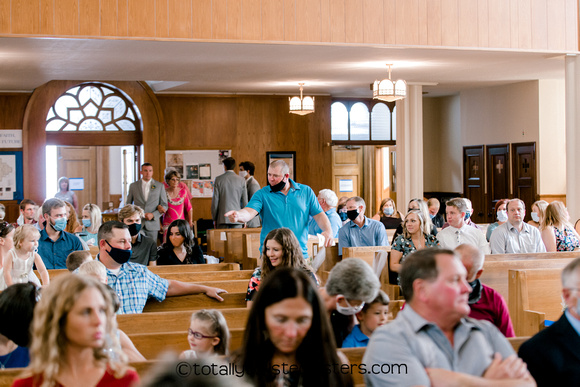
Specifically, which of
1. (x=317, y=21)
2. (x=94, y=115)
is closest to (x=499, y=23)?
(x=317, y=21)

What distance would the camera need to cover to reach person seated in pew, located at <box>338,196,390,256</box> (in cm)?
776

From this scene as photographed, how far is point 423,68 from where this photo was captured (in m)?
11.5

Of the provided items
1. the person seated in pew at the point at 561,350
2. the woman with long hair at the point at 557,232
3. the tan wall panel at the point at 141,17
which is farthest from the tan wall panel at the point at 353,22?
the person seated in pew at the point at 561,350

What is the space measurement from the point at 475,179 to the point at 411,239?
9345mm

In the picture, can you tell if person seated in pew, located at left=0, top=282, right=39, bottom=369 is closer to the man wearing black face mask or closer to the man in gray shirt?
the man wearing black face mask

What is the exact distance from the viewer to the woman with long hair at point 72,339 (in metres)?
2.27

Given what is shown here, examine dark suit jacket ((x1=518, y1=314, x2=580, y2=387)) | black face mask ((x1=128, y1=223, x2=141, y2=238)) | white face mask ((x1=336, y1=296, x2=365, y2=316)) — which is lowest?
dark suit jacket ((x1=518, y1=314, x2=580, y2=387))

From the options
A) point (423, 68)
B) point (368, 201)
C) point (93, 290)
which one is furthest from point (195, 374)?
point (368, 201)

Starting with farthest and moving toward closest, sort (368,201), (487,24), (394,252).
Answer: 1. (368,201)
2. (487,24)
3. (394,252)

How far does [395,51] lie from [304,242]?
420 cm

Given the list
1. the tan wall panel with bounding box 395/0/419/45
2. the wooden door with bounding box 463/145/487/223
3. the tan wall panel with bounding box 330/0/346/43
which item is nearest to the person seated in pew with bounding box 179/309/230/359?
the tan wall panel with bounding box 330/0/346/43

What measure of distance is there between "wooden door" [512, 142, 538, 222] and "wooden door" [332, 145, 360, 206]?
3.80 meters

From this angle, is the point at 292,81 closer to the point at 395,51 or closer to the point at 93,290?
the point at 395,51

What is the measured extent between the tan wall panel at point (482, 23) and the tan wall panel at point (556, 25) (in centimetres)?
97
